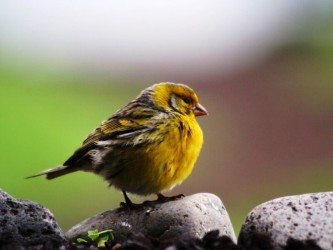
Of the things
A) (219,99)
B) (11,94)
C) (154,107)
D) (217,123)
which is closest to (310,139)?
(217,123)

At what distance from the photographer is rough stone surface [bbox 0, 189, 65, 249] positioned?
5008mm

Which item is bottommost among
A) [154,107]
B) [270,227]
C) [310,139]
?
[310,139]

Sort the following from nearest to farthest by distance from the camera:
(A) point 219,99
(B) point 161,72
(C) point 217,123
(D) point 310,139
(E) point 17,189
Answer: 1. (E) point 17,189
2. (D) point 310,139
3. (C) point 217,123
4. (A) point 219,99
5. (B) point 161,72

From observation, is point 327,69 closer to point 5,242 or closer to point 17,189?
point 17,189

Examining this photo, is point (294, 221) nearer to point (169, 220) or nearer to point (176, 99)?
point (169, 220)

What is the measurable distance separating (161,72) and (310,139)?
11267mm

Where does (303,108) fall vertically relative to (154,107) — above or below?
below

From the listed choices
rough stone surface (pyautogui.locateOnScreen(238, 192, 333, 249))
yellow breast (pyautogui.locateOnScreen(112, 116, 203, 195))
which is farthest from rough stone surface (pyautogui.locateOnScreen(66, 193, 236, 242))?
rough stone surface (pyautogui.locateOnScreen(238, 192, 333, 249))

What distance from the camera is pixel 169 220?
19.5ft

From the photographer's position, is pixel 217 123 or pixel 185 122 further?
pixel 217 123

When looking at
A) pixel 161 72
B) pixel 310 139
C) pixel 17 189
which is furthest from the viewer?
pixel 161 72

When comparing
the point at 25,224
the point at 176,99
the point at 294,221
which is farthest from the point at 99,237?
the point at 176,99

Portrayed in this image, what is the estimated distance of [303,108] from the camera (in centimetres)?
2470

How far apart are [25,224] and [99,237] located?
0.89 meters
